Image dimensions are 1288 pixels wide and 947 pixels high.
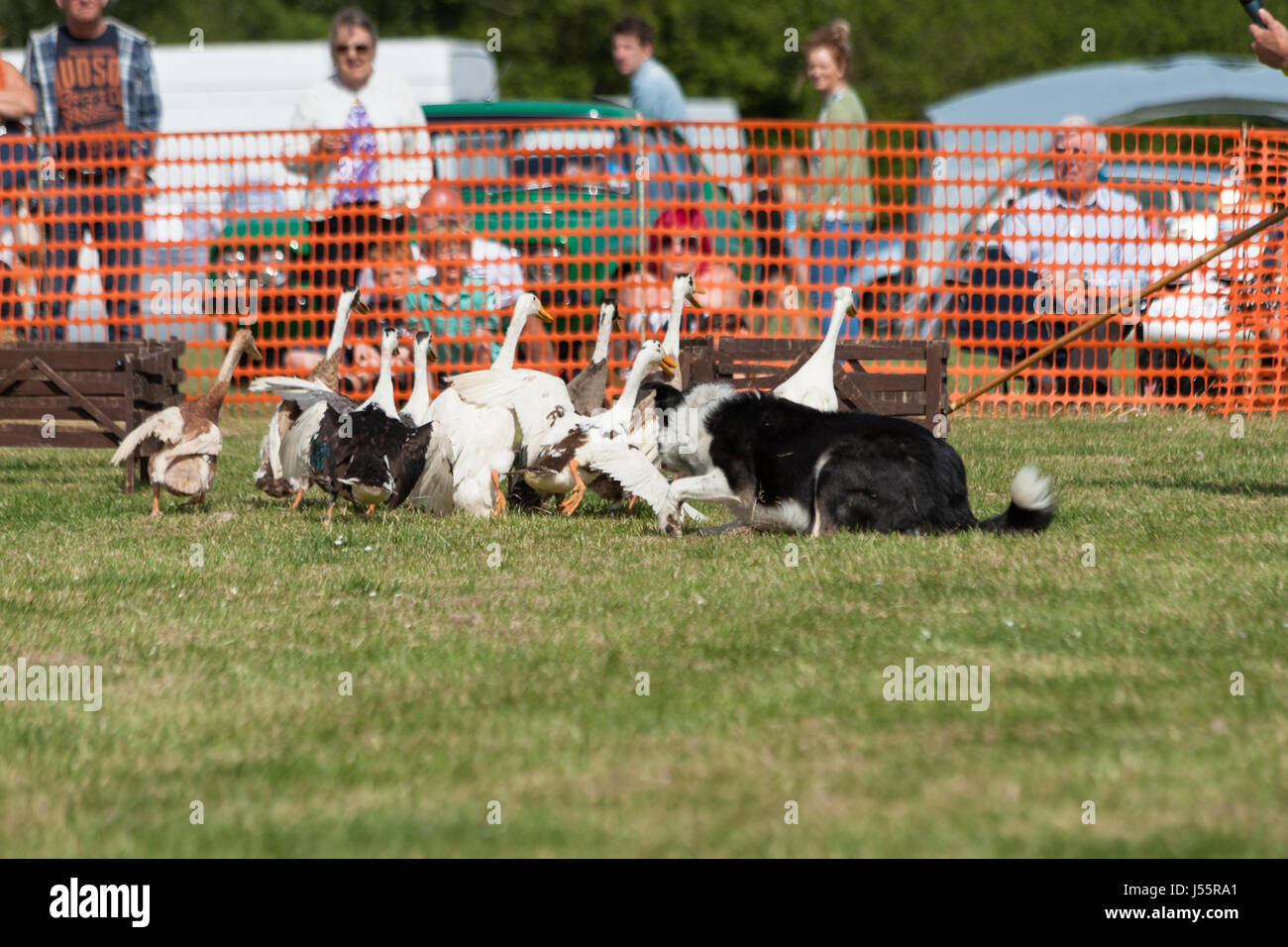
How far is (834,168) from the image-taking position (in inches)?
560

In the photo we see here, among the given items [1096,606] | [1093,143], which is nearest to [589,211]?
[1093,143]

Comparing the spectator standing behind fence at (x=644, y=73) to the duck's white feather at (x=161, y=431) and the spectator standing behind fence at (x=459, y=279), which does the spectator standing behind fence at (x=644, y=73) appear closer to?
the spectator standing behind fence at (x=459, y=279)

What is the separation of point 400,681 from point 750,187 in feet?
34.1

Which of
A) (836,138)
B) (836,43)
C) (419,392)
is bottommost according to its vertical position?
(419,392)

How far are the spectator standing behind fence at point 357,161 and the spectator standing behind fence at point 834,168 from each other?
3.50 meters

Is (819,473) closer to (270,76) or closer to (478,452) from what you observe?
(478,452)

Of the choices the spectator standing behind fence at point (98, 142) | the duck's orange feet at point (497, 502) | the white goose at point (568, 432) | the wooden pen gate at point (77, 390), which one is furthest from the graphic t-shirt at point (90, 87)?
the duck's orange feet at point (497, 502)

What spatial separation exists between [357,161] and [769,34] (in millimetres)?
28060

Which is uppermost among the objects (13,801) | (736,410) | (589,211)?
(589,211)

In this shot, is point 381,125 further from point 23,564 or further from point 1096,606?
point 1096,606

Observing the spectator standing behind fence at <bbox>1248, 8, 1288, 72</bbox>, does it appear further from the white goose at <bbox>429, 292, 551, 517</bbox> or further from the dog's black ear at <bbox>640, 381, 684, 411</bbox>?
the white goose at <bbox>429, 292, 551, 517</bbox>

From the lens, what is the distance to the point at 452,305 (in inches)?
553

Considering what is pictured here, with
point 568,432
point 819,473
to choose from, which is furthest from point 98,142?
point 819,473

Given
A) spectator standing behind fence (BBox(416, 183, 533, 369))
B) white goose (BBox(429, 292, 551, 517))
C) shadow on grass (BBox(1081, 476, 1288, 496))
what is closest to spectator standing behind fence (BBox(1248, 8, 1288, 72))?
shadow on grass (BBox(1081, 476, 1288, 496))
